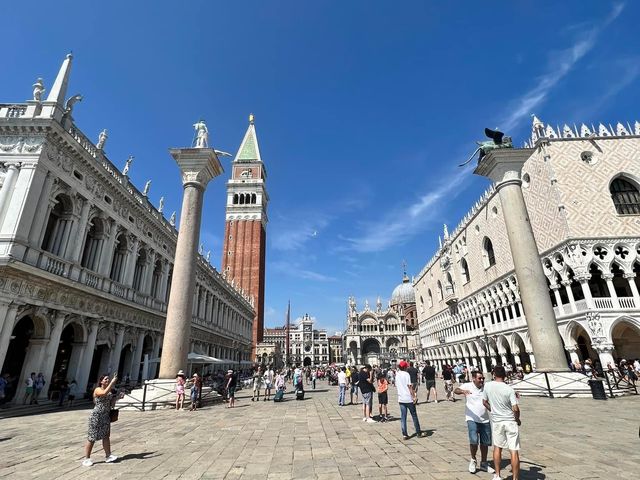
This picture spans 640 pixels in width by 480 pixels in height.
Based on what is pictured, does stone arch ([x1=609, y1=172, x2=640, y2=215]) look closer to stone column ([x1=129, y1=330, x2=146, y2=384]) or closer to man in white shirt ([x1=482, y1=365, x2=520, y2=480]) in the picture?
man in white shirt ([x1=482, y1=365, x2=520, y2=480])

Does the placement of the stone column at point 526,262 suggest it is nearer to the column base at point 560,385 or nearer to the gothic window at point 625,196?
the column base at point 560,385

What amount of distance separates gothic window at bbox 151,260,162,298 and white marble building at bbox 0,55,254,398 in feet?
5.06

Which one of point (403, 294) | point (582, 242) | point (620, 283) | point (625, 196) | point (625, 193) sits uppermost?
point (403, 294)

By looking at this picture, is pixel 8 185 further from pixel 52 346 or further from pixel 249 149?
pixel 249 149

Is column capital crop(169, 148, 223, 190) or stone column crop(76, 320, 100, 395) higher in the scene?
column capital crop(169, 148, 223, 190)

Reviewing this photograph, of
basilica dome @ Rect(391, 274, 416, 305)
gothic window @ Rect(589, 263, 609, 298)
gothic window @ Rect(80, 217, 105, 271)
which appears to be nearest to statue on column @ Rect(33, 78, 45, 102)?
gothic window @ Rect(80, 217, 105, 271)

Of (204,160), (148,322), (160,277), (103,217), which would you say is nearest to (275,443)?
(204,160)

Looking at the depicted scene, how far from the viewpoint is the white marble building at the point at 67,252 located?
14.0 m

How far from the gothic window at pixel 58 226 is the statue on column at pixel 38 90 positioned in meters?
4.61

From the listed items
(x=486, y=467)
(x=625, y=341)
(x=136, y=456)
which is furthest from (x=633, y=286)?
(x=136, y=456)

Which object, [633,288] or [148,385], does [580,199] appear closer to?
[633,288]

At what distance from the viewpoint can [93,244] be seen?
63.3 ft

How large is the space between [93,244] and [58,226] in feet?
8.85

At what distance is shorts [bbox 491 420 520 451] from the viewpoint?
→ 451cm
